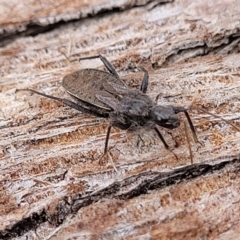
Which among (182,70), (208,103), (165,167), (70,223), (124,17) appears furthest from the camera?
(124,17)

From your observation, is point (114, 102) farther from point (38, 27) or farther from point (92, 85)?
point (38, 27)

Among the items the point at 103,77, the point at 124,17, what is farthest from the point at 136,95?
the point at 124,17

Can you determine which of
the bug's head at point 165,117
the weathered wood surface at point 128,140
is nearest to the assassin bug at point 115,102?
the bug's head at point 165,117

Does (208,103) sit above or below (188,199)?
above

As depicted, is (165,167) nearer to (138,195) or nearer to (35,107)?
(138,195)

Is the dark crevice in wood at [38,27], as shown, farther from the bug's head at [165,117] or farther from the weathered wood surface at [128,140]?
the bug's head at [165,117]

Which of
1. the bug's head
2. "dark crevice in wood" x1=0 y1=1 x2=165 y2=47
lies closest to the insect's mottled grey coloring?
the bug's head
